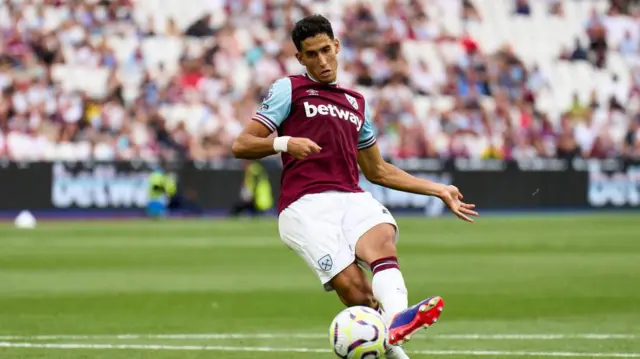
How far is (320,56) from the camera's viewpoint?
313 inches

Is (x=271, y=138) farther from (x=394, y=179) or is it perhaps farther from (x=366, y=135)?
(x=394, y=179)

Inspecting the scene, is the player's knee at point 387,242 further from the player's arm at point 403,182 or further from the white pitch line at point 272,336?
the white pitch line at point 272,336

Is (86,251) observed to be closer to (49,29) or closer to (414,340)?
(414,340)

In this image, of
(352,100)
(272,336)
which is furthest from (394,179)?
(272,336)

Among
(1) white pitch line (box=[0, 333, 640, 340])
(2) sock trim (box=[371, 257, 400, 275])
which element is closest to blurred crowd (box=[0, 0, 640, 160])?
(1) white pitch line (box=[0, 333, 640, 340])

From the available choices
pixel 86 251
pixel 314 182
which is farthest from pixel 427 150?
pixel 314 182

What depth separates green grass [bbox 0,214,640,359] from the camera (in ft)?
34.0

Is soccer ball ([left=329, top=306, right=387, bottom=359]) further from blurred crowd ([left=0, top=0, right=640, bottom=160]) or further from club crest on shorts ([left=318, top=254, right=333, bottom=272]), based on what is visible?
blurred crowd ([left=0, top=0, right=640, bottom=160])

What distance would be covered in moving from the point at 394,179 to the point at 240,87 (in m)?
25.2

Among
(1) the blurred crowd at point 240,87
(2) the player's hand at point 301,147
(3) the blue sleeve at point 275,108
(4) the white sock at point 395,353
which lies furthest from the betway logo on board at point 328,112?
(1) the blurred crowd at point 240,87

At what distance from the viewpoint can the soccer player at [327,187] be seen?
771 cm

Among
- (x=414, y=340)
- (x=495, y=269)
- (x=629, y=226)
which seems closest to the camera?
(x=414, y=340)

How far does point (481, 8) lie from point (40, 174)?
14.6 metres

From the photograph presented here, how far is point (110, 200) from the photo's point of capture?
31.1 metres
